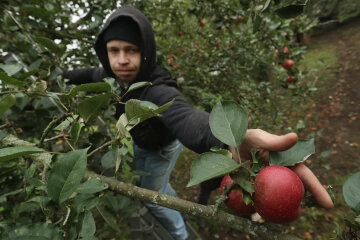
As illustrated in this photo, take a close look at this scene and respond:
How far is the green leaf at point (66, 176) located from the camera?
41 centimetres

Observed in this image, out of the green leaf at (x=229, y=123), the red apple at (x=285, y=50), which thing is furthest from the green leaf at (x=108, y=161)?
the red apple at (x=285, y=50)

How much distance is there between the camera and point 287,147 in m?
0.44

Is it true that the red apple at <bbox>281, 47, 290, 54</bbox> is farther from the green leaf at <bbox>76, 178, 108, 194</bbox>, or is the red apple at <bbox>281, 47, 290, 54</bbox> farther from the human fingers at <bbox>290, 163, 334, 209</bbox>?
the green leaf at <bbox>76, 178, 108, 194</bbox>

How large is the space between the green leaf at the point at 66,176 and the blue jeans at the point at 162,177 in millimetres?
1247

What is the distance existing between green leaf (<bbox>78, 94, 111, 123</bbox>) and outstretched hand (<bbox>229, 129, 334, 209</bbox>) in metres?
0.37

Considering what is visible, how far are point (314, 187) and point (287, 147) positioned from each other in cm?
11

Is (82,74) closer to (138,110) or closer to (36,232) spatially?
(138,110)

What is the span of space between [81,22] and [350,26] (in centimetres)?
997

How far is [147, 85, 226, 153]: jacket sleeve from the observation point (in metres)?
0.72

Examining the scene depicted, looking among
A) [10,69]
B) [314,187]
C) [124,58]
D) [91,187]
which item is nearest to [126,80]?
[124,58]

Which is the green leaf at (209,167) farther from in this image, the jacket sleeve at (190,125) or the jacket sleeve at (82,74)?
the jacket sleeve at (82,74)

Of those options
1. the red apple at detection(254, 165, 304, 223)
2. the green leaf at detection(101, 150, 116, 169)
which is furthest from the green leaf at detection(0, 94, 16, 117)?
the red apple at detection(254, 165, 304, 223)

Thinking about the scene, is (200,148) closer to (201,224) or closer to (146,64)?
(146,64)

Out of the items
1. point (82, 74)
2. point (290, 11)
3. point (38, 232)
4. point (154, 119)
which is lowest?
point (154, 119)
